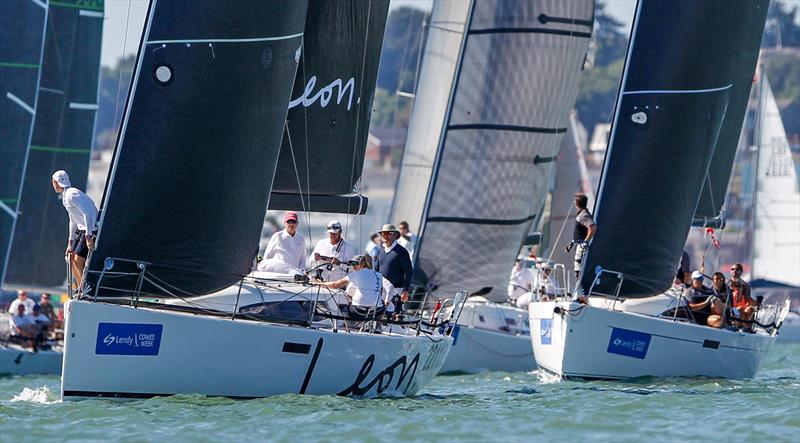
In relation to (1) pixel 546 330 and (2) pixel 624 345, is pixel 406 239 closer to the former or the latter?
(1) pixel 546 330

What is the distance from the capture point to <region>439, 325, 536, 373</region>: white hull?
65.5 feet

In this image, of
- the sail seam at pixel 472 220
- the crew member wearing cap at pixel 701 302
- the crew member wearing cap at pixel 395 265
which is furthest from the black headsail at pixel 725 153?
the crew member wearing cap at pixel 395 265

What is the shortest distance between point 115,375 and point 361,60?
16.0 feet

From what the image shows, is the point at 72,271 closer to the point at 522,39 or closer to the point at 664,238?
the point at 664,238

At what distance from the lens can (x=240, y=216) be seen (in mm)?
12820

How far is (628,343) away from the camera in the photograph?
636 inches

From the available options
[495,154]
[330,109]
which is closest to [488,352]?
[495,154]

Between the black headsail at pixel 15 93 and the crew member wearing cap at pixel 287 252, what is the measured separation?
23.7 ft

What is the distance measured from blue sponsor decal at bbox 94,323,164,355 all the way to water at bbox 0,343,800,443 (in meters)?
0.41

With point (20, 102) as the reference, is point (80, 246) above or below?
below

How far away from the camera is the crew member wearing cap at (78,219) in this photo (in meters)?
12.6

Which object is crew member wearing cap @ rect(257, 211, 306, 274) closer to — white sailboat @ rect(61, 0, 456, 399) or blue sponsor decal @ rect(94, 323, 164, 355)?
white sailboat @ rect(61, 0, 456, 399)

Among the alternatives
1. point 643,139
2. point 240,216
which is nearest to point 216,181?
point 240,216

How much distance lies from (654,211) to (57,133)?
10.9 metres
